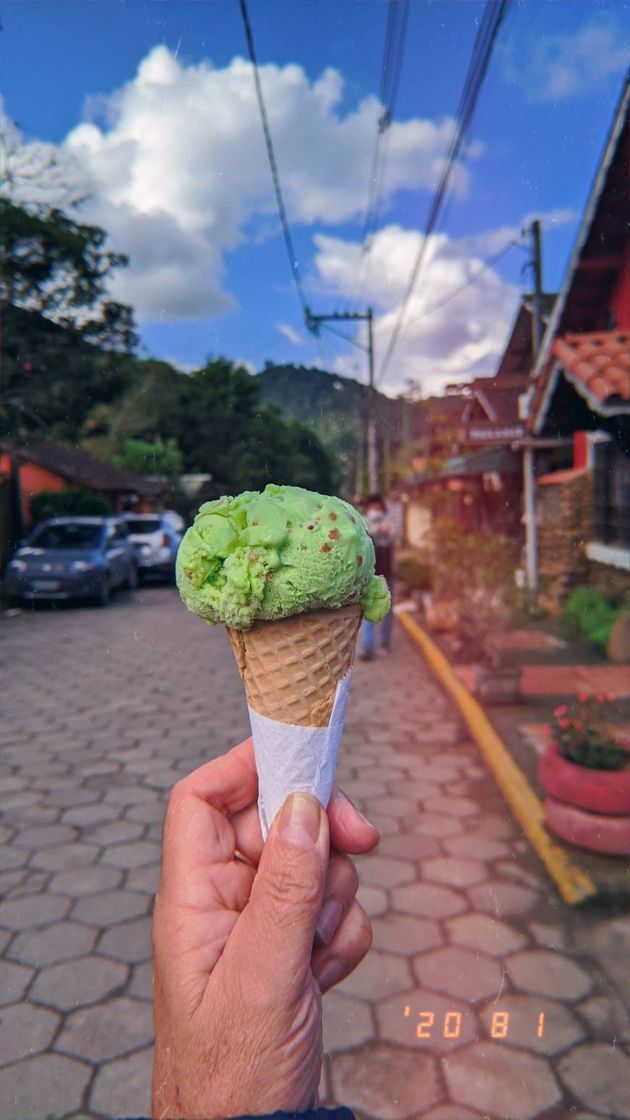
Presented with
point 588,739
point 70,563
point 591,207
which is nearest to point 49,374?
point 70,563

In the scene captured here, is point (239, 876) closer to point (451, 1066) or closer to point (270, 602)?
point (270, 602)

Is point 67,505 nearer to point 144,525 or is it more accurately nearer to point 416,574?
point 144,525

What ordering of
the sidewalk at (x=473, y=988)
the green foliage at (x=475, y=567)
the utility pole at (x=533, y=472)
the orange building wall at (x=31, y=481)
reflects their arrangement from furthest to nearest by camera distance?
1. the orange building wall at (x=31, y=481)
2. the utility pole at (x=533, y=472)
3. the green foliage at (x=475, y=567)
4. the sidewalk at (x=473, y=988)

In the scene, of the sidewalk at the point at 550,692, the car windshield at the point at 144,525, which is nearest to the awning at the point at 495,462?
the sidewalk at the point at 550,692

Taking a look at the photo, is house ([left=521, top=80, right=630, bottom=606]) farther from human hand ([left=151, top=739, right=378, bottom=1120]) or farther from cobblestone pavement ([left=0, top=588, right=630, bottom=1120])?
human hand ([left=151, top=739, right=378, bottom=1120])

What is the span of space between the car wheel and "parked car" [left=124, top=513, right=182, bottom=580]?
8.94 ft

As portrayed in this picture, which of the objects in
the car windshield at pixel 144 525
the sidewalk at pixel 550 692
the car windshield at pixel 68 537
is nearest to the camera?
the sidewalk at pixel 550 692

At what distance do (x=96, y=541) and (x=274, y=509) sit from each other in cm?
1334

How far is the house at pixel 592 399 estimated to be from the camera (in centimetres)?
570

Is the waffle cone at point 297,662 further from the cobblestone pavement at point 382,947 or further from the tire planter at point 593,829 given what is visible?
the tire planter at point 593,829

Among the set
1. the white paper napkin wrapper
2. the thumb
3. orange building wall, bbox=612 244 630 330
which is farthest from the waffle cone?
orange building wall, bbox=612 244 630 330

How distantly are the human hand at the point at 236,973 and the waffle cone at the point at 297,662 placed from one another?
0.20 meters

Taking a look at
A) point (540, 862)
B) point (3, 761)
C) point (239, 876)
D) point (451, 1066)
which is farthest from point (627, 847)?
point (3, 761)

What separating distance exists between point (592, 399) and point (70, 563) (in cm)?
1022
